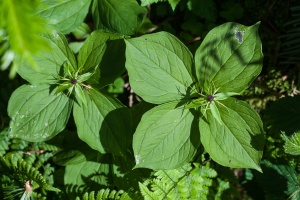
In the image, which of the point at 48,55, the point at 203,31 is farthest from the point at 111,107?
the point at 203,31

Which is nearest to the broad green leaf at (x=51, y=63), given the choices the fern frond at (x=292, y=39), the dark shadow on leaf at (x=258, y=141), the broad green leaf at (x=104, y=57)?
the broad green leaf at (x=104, y=57)

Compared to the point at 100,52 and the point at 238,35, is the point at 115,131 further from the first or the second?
the point at 238,35

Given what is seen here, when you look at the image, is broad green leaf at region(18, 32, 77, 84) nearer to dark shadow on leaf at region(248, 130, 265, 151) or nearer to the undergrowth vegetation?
the undergrowth vegetation

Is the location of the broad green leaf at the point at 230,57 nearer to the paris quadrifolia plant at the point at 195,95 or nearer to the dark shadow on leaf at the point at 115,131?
the paris quadrifolia plant at the point at 195,95

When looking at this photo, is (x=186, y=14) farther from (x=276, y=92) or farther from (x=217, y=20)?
(x=276, y=92)

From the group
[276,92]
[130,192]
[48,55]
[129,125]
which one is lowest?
[130,192]

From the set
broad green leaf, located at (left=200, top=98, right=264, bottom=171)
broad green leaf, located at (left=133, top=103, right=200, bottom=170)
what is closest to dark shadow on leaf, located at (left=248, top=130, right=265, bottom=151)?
broad green leaf, located at (left=200, top=98, right=264, bottom=171)
